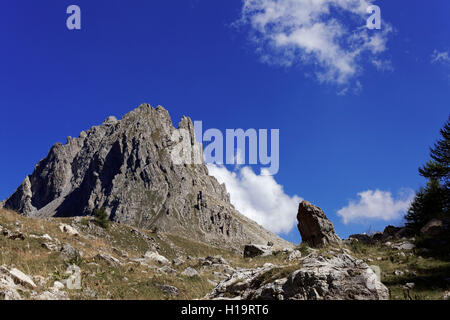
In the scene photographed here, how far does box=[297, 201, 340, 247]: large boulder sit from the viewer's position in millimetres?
33172

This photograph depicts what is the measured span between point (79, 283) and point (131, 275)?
5806 millimetres

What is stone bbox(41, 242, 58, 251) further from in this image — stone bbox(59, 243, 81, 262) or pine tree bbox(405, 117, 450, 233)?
pine tree bbox(405, 117, 450, 233)

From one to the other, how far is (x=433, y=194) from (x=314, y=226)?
48.3 ft

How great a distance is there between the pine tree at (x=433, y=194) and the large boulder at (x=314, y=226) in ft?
28.5

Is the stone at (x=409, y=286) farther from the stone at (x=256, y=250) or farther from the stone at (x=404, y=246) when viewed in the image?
the stone at (x=256, y=250)

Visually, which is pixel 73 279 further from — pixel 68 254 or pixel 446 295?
pixel 446 295

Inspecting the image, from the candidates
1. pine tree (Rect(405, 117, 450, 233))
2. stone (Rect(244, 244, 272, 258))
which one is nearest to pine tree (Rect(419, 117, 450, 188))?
pine tree (Rect(405, 117, 450, 233))

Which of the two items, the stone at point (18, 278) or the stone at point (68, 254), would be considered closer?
the stone at point (18, 278)

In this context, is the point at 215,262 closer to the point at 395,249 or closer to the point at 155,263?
the point at 155,263

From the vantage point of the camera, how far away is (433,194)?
113 ft

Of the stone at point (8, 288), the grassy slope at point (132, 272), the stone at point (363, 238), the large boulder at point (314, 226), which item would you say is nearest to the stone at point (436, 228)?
the grassy slope at point (132, 272)

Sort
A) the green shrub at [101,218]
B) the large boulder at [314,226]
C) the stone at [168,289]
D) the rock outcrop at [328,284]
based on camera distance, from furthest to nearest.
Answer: the green shrub at [101,218], the large boulder at [314,226], the stone at [168,289], the rock outcrop at [328,284]

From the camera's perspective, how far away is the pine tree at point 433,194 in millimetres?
33406
